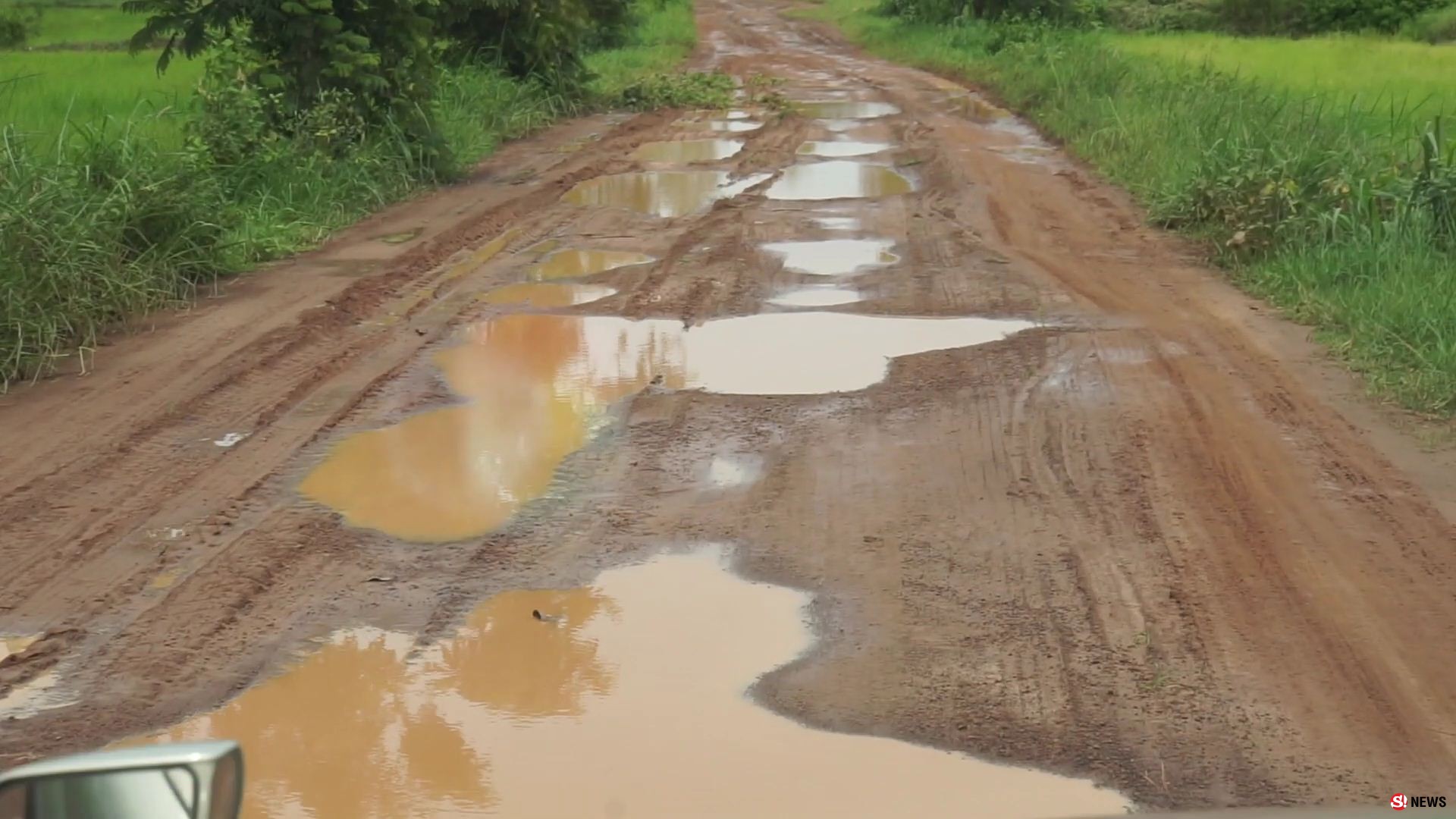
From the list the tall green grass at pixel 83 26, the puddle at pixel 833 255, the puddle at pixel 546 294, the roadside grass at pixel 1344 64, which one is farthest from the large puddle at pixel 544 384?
the tall green grass at pixel 83 26

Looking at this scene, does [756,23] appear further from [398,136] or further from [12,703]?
[12,703]

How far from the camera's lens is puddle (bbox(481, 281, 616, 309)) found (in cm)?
899

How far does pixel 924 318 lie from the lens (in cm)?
840

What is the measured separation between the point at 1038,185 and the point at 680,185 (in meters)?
3.16

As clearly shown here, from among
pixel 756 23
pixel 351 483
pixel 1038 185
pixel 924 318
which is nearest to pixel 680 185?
pixel 1038 185

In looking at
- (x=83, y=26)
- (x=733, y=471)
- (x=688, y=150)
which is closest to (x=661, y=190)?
(x=688, y=150)

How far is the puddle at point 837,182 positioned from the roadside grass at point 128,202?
10.5 ft

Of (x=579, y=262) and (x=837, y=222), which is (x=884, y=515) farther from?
(x=837, y=222)

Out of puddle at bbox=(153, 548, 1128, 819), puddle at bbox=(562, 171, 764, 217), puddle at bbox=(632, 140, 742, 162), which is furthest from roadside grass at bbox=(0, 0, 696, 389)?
puddle at bbox=(153, 548, 1128, 819)

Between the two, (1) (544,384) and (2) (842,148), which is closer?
(1) (544,384)

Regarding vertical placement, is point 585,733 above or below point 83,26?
below

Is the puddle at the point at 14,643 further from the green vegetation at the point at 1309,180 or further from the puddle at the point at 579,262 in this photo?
the green vegetation at the point at 1309,180

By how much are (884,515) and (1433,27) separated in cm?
3251

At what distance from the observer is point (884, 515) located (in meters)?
5.54
